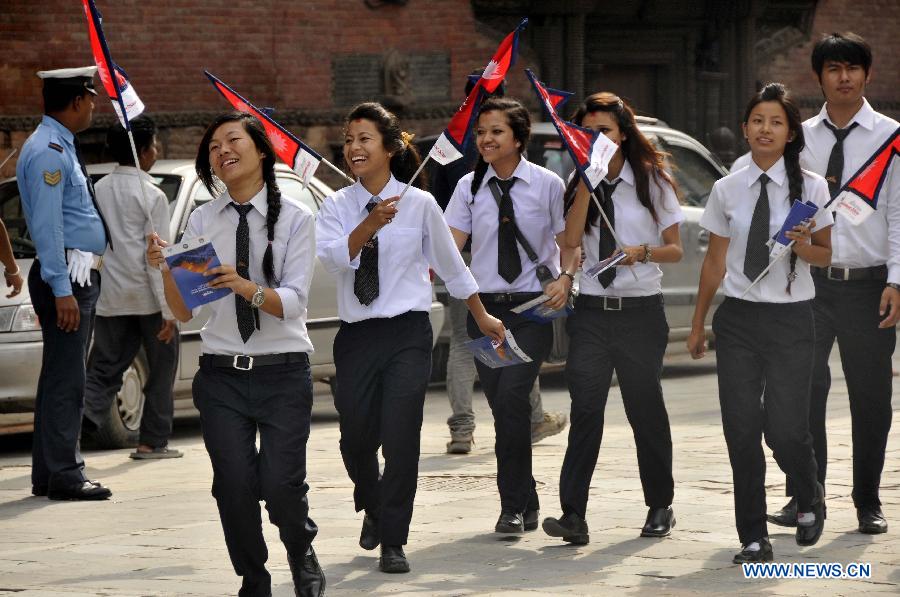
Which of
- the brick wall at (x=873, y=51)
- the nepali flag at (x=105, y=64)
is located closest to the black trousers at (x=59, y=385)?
the nepali flag at (x=105, y=64)

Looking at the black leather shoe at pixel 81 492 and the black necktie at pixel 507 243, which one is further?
the black leather shoe at pixel 81 492

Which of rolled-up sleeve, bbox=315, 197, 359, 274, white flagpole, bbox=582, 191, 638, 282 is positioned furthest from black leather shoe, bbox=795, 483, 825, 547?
rolled-up sleeve, bbox=315, 197, 359, 274

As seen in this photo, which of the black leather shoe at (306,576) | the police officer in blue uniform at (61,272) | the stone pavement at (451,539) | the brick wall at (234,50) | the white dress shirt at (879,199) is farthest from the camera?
the brick wall at (234,50)

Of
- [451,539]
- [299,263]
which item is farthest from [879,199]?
[299,263]

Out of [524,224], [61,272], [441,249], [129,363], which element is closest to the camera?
[441,249]

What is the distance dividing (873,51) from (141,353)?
15623 millimetres

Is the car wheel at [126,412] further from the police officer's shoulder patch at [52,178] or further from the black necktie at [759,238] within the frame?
the black necktie at [759,238]

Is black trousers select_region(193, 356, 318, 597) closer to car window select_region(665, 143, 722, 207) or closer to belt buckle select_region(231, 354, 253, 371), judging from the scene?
belt buckle select_region(231, 354, 253, 371)

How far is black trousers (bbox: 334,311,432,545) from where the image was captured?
23.5 ft

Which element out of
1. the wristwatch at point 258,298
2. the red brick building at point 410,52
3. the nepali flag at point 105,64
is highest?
the red brick building at point 410,52

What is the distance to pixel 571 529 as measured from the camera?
24.9ft

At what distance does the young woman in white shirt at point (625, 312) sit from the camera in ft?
25.6

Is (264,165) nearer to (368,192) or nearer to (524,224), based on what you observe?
(368,192)

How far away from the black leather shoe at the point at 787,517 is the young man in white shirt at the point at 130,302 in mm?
3827
